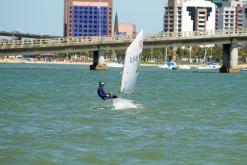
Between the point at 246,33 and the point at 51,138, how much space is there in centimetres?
10654

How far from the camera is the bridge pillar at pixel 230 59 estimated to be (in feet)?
449

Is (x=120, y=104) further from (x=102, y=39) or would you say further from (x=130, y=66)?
(x=102, y=39)

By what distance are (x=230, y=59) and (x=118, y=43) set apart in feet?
69.6

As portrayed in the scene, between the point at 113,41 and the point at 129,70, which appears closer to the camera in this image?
the point at 129,70

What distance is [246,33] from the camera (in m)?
135

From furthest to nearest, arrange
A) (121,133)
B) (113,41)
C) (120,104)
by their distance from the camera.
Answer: (113,41)
(120,104)
(121,133)

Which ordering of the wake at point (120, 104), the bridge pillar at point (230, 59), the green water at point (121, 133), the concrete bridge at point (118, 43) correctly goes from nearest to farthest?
the green water at point (121, 133), the wake at point (120, 104), the concrete bridge at point (118, 43), the bridge pillar at point (230, 59)

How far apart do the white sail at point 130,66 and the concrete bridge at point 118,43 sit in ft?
267

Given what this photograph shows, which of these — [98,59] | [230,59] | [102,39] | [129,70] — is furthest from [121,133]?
[98,59]

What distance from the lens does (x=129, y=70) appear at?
1813 inches

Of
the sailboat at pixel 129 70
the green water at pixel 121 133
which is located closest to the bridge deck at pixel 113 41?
the green water at pixel 121 133

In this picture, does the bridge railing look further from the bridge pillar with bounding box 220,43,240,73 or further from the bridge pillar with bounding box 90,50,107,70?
the bridge pillar with bounding box 90,50,107,70

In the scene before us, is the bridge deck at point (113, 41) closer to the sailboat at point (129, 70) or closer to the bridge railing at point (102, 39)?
the bridge railing at point (102, 39)

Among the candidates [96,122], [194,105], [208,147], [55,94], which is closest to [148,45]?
[55,94]
